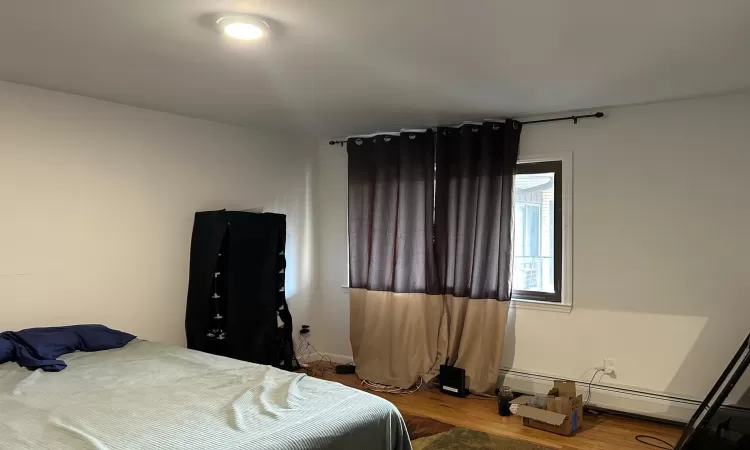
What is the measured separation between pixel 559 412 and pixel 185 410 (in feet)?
7.85

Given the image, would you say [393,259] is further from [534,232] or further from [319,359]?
[319,359]

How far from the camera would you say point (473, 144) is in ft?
14.1

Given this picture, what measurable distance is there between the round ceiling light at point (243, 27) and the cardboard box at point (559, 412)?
2.80 metres

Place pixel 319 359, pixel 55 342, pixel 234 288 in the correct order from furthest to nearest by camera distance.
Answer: pixel 319 359 → pixel 234 288 → pixel 55 342

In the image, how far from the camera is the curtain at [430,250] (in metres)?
4.18

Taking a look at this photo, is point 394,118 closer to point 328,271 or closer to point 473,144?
point 473,144

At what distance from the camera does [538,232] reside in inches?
164

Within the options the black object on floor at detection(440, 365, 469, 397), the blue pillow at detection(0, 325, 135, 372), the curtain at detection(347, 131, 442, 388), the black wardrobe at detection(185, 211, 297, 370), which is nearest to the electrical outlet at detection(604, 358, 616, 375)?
the black object on floor at detection(440, 365, 469, 397)

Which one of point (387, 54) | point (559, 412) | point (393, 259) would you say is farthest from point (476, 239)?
point (387, 54)

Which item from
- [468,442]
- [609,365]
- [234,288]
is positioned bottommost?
[468,442]

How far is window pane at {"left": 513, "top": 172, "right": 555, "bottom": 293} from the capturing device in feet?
13.5

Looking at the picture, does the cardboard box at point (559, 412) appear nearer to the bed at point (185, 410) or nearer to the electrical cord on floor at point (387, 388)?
the electrical cord on floor at point (387, 388)

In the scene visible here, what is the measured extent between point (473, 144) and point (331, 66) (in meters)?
1.72

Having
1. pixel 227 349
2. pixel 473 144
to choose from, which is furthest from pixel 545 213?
pixel 227 349
